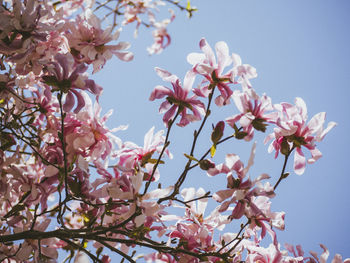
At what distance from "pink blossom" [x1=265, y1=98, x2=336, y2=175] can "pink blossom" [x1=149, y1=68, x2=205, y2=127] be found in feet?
0.61

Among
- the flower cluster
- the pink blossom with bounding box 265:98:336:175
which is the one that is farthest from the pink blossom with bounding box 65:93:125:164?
the pink blossom with bounding box 265:98:336:175

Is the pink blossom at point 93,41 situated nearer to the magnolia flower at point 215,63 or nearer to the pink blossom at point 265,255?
the magnolia flower at point 215,63

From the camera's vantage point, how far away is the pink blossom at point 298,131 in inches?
28.9

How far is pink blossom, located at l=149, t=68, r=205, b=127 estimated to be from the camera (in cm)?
77

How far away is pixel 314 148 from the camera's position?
0.76 meters

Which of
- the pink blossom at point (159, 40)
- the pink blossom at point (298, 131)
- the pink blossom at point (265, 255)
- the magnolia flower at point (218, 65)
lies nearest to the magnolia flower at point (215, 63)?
the magnolia flower at point (218, 65)

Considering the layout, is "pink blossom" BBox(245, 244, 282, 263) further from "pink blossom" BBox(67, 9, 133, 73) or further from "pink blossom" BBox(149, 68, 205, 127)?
"pink blossom" BBox(67, 9, 133, 73)

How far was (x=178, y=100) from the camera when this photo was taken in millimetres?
787

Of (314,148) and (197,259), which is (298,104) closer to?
(314,148)

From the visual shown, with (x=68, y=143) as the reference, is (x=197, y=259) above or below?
below

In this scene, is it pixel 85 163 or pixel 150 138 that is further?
pixel 150 138

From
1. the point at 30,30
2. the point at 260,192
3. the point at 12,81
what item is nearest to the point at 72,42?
the point at 30,30

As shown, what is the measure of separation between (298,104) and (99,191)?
50 centimetres

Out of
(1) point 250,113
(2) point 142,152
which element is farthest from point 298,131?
(2) point 142,152
